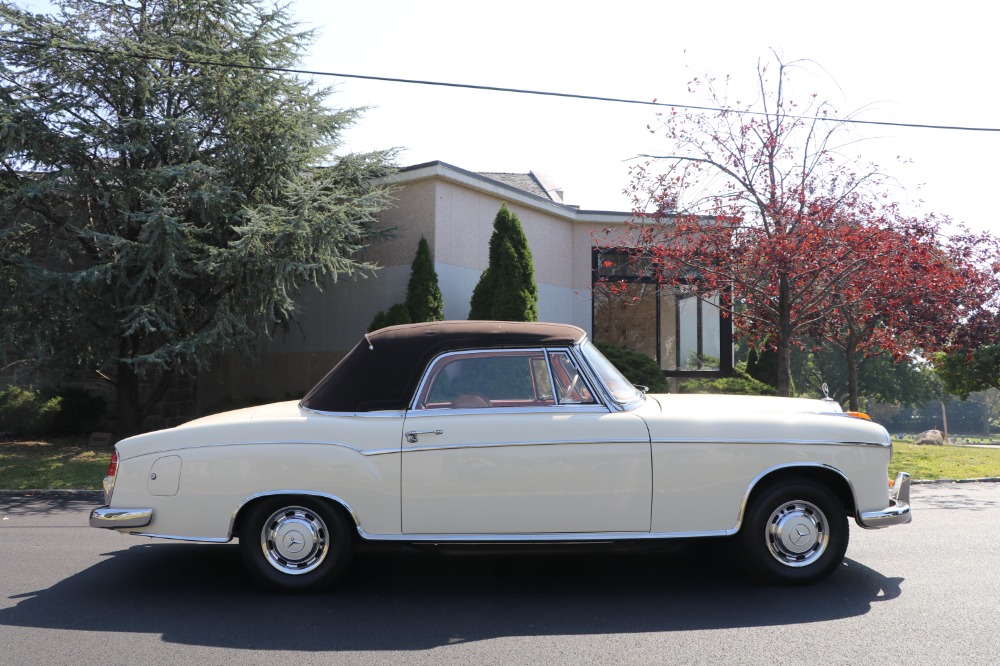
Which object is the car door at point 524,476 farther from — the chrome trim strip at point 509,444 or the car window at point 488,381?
the car window at point 488,381

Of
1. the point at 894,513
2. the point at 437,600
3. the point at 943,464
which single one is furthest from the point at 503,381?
the point at 943,464

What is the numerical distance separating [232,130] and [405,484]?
33.0ft

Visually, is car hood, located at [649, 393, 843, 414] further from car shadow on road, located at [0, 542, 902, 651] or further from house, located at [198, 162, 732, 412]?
house, located at [198, 162, 732, 412]

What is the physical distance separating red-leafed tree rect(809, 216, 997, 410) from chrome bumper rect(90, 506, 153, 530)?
10648mm

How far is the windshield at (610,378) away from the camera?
5.47 meters

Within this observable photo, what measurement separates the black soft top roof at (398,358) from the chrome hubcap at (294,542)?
0.72 meters

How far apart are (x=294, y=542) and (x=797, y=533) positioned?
316 cm

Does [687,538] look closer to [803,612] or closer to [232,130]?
[803,612]

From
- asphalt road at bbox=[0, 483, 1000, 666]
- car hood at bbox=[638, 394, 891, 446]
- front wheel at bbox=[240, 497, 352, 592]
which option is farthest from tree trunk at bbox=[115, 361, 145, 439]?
car hood at bbox=[638, 394, 891, 446]

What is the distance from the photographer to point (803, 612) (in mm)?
4844

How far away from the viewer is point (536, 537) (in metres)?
5.11

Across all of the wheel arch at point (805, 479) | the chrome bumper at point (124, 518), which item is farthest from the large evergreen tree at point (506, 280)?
the chrome bumper at point (124, 518)

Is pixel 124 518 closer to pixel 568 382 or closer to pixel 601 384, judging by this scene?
pixel 568 382

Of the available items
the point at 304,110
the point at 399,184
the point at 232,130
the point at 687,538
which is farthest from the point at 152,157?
the point at 687,538
